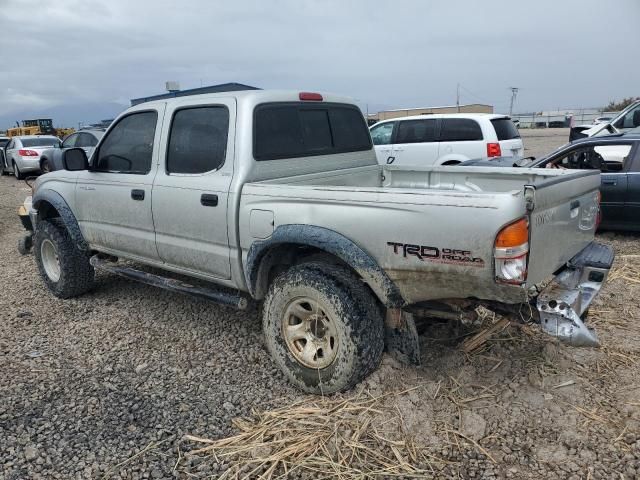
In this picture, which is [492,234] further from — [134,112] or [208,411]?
[134,112]

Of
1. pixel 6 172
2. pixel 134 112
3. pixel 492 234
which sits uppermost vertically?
pixel 134 112

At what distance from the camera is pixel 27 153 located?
17.4m

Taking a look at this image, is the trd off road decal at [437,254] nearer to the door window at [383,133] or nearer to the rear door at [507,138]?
the rear door at [507,138]

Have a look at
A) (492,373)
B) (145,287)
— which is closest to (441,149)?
(145,287)

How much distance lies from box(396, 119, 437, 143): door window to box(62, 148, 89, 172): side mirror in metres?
7.47

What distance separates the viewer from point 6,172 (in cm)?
2006

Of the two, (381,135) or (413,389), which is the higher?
(381,135)

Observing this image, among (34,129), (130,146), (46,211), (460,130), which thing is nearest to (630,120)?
(460,130)

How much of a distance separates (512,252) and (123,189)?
3209mm

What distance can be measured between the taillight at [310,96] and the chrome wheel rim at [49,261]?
3.15m

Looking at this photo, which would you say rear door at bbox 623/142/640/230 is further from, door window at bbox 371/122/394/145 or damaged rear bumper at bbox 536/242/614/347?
door window at bbox 371/122/394/145

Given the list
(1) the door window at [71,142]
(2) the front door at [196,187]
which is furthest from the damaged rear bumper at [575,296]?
(1) the door window at [71,142]

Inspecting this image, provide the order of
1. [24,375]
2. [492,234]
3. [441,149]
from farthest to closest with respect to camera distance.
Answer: [441,149]
[24,375]
[492,234]

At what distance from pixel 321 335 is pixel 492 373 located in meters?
1.17
